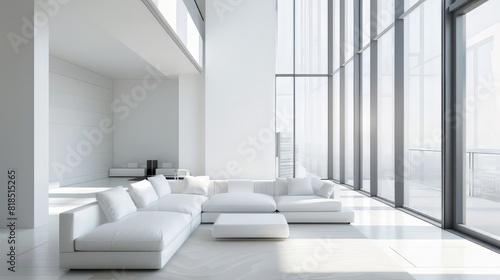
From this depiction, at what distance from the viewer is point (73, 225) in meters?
4.01

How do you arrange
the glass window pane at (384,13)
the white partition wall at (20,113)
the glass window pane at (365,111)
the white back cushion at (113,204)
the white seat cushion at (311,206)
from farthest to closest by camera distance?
the glass window pane at (365,111) → the glass window pane at (384,13) → the white seat cushion at (311,206) → the white partition wall at (20,113) → the white back cushion at (113,204)

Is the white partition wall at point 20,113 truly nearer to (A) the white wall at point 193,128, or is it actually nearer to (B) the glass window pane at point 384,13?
(A) the white wall at point 193,128

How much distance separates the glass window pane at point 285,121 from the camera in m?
12.3

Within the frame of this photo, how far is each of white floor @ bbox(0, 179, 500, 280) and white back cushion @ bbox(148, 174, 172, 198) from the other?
3.20 ft

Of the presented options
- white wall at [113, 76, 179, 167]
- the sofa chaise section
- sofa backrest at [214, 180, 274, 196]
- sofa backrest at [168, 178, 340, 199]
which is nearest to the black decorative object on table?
white wall at [113, 76, 179, 167]

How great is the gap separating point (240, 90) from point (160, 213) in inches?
241

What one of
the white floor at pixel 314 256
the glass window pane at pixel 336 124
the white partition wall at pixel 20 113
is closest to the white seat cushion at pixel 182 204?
the white floor at pixel 314 256

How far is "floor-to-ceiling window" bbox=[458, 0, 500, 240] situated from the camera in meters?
6.59

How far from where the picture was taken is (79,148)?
1309cm

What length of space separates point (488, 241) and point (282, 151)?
24.7 feet

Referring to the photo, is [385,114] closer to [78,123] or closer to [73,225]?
[73,225]

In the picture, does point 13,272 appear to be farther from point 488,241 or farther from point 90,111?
point 90,111

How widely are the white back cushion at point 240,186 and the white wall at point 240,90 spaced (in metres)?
3.30

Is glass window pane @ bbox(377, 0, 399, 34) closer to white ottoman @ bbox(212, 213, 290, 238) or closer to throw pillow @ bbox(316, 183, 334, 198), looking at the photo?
throw pillow @ bbox(316, 183, 334, 198)
